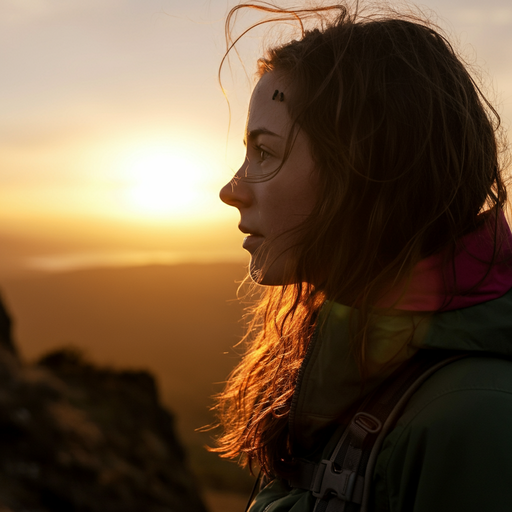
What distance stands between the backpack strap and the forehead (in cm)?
71

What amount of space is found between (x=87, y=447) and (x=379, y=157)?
401 centimetres

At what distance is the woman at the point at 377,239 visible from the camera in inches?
39.8

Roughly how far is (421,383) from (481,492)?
0.77 ft

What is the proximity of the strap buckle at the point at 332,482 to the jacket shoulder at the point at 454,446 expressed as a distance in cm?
6

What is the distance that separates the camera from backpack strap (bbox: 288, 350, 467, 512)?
41.1 inches

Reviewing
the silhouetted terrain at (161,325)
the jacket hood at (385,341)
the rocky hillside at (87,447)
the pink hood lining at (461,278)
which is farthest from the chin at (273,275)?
the silhouetted terrain at (161,325)

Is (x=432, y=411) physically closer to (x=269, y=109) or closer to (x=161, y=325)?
(x=269, y=109)

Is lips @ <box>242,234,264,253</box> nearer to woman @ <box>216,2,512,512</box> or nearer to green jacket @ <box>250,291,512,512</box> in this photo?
woman @ <box>216,2,512,512</box>

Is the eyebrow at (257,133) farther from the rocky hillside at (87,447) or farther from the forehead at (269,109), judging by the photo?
the rocky hillside at (87,447)

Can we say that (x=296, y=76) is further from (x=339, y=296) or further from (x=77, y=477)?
(x=77, y=477)

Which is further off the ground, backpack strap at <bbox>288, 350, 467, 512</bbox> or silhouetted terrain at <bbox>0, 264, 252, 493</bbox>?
backpack strap at <bbox>288, 350, 467, 512</bbox>

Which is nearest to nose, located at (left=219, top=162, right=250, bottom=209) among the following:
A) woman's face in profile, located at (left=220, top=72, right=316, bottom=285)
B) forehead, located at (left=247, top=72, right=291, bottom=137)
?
woman's face in profile, located at (left=220, top=72, right=316, bottom=285)

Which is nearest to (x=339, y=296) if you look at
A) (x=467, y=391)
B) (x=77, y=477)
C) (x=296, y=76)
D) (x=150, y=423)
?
(x=467, y=391)

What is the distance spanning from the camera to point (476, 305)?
3.65ft
